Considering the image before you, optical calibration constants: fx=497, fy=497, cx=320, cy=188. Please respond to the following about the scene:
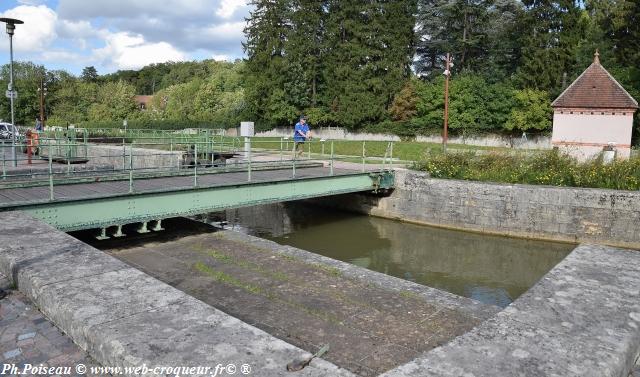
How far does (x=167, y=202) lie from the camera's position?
1062cm

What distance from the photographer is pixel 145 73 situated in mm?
115750

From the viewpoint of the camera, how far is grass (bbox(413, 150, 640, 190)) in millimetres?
14695

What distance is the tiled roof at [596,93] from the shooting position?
2461 cm

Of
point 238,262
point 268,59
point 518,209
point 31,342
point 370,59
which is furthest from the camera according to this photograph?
point 268,59

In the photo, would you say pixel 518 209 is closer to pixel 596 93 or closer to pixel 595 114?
pixel 595 114

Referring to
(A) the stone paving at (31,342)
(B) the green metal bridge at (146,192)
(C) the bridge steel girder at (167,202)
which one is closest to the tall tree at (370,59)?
(B) the green metal bridge at (146,192)

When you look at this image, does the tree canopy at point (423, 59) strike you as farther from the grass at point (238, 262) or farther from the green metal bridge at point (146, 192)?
the grass at point (238, 262)

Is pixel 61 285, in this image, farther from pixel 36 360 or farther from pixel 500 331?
pixel 500 331

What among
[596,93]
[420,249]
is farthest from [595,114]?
[420,249]

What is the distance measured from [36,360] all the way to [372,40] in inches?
1667

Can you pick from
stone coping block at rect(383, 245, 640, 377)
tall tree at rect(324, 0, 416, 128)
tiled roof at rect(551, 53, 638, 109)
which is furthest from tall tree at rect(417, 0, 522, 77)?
stone coping block at rect(383, 245, 640, 377)

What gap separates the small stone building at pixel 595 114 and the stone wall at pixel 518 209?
1144 cm

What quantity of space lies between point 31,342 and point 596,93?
2745 cm

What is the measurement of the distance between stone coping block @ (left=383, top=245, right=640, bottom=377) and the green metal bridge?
814 cm
